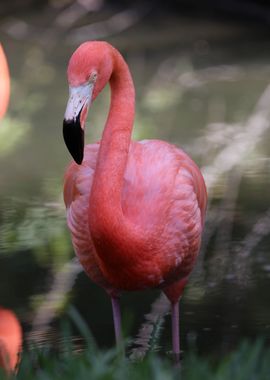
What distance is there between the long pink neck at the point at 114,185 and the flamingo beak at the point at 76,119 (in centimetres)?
25

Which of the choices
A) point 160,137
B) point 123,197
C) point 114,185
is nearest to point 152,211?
point 123,197

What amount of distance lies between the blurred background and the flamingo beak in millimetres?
588

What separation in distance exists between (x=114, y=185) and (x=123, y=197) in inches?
8.5

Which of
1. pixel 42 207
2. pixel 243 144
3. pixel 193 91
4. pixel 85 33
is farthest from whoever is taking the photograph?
pixel 85 33

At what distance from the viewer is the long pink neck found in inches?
138

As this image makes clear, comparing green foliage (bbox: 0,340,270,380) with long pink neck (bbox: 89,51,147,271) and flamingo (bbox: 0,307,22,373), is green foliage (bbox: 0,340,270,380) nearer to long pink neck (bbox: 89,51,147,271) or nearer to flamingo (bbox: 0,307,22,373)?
long pink neck (bbox: 89,51,147,271)

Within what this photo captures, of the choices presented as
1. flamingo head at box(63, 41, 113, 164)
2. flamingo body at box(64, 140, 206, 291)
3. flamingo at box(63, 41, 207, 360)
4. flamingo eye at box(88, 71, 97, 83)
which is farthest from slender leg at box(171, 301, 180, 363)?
flamingo eye at box(88, 71, 97, 83)

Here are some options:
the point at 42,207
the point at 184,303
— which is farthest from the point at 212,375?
the point at 42,207

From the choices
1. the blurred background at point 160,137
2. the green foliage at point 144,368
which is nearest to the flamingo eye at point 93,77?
the blurred background at point 160,137

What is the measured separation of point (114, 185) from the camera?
3547mm

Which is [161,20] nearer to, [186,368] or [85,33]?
[85,33]

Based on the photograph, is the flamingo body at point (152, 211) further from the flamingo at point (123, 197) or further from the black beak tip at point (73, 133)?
the black beak tip at point (73, 133)

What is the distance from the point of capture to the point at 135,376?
9.05 ft

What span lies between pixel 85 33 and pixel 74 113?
25.9ft
